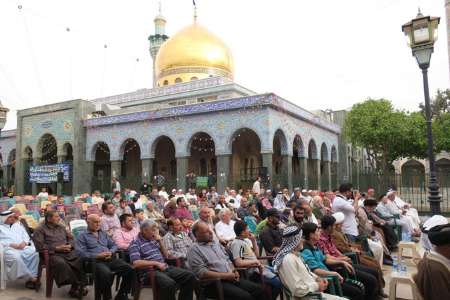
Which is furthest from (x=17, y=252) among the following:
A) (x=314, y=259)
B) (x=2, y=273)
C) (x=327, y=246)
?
(x=327, y=246)

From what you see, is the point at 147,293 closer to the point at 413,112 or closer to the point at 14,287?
the point at 14,287

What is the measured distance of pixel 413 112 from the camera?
2762 cm

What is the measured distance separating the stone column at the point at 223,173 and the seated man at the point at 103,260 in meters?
14.3

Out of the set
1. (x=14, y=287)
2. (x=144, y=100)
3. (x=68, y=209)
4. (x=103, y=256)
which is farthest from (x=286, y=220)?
(x=144, y=100)

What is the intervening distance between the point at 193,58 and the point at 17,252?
24343mm

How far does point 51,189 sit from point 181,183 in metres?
11.1

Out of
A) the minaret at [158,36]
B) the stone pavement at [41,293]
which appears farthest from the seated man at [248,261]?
the minaret at [158,36]

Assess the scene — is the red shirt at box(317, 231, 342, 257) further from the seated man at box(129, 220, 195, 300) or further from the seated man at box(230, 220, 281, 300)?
the seated man at box(129, 220, 195, 300)

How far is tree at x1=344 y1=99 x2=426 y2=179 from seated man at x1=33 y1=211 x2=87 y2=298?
23477 millimetres

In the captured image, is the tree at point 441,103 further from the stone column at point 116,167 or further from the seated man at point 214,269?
the seated man at point 214,269

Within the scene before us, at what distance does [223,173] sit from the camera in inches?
769

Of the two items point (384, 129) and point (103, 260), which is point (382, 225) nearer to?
point (103, 260)

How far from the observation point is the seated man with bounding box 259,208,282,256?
542 centimetres

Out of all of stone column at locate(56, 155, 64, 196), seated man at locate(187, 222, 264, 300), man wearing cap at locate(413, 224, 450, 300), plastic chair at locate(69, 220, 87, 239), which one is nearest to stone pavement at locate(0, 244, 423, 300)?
plastic chair at locate(69, 220, 87, 239)
